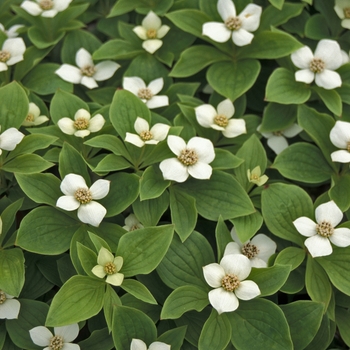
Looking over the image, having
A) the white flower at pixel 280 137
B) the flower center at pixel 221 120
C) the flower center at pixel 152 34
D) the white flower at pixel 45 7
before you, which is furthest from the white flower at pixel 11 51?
the white flower at pixel 280 137

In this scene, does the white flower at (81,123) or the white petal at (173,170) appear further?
the white flower at (81,123)

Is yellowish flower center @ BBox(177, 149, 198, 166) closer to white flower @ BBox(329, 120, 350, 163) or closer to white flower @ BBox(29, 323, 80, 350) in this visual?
white flower @ BBox(329, 120, 350, 163)

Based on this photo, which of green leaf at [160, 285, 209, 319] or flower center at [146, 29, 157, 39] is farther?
flower center at [146, 29, 157, 39]

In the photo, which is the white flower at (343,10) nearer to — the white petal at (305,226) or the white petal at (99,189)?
the white petal at (305,226)

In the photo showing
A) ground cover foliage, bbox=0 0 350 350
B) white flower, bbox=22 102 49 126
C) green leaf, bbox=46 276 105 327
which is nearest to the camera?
green leaf, bbox=46 276 105 327

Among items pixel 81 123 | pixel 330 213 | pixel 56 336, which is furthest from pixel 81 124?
pixel 330 213

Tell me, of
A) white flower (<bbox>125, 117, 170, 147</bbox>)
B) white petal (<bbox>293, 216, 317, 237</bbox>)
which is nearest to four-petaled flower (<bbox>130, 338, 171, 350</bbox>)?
white petal (<bbox>293, 216, 317, 237</bbox>)
